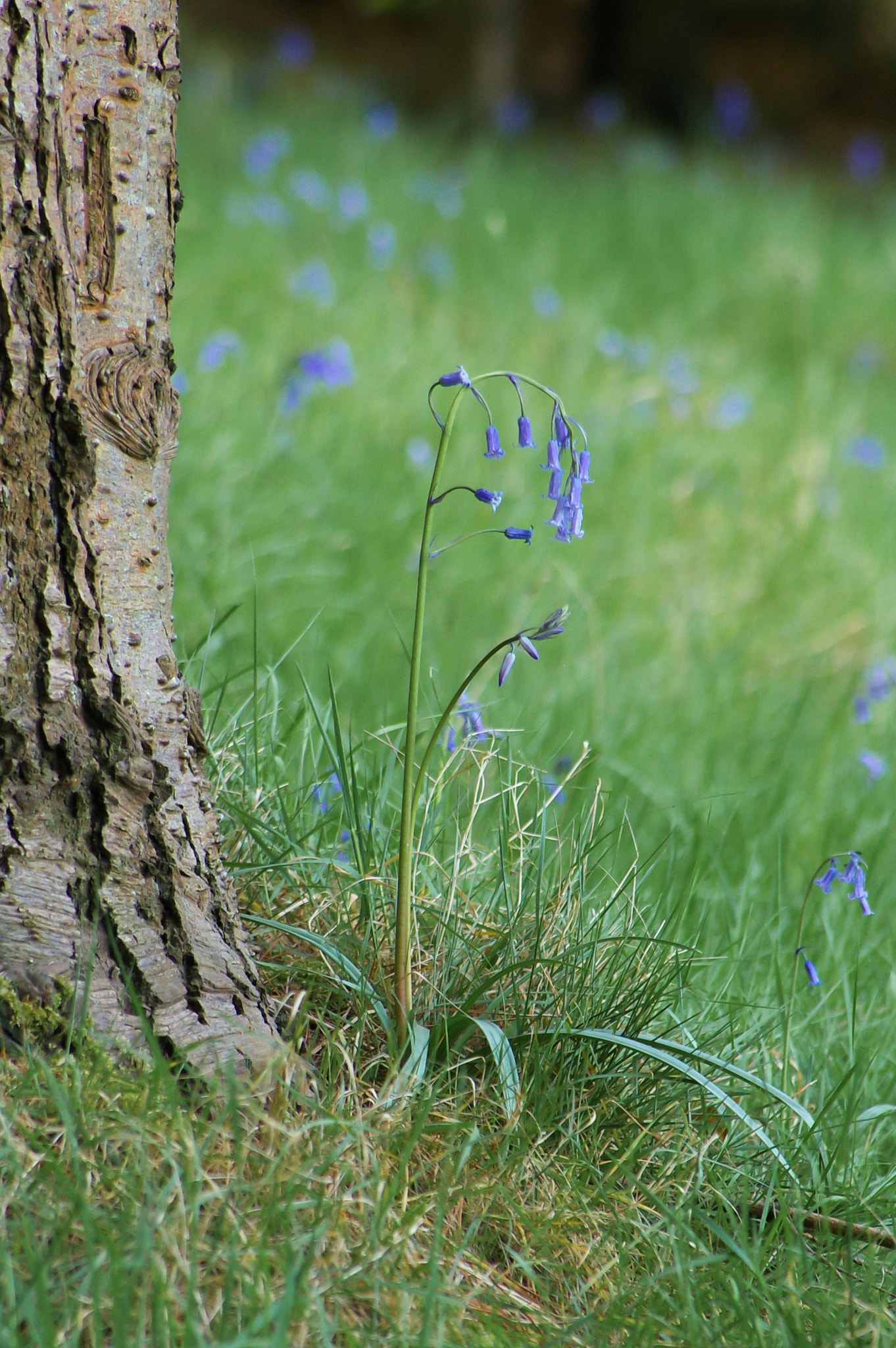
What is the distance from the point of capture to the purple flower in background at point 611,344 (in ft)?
14.0

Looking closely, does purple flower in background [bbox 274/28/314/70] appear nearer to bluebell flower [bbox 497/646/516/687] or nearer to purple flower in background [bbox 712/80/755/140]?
purple flower in background [bbox 712/80/755/140]

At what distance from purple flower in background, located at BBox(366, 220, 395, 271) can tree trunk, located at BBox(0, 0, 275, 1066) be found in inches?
143

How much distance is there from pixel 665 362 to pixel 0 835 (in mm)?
4310

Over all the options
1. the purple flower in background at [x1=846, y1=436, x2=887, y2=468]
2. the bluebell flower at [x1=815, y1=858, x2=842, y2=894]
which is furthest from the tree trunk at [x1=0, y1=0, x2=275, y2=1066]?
the purple flower in background at [x1=846, y1=436, x2=887, y2=468]

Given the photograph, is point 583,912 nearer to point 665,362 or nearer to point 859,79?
point 665,362

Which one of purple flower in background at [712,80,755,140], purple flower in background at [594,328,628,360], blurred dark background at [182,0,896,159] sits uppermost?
blurred dark background at [182,0,896,159]

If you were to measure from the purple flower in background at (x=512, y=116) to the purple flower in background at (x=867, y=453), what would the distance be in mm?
5074

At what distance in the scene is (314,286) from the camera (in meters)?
4.22

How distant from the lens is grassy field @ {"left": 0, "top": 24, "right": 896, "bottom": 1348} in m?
1.14

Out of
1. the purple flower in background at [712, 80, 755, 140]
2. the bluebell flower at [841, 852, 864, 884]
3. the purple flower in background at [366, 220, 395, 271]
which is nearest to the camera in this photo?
the bluebell flower at [841, 852, 864, 884]

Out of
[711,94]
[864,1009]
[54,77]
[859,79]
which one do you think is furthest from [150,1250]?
[859,79]

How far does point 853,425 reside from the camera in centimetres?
513

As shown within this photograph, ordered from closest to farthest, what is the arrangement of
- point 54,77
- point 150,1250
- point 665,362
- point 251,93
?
point 150,1250
point 54,77
point 665,362
point 251,93

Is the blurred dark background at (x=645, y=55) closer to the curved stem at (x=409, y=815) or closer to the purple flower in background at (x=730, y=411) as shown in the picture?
the purple flower in background at (x=730, y=411)
